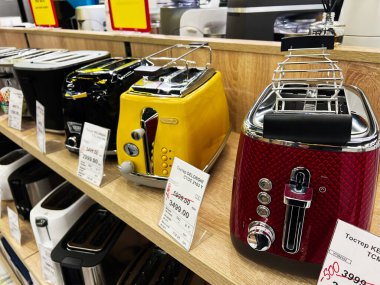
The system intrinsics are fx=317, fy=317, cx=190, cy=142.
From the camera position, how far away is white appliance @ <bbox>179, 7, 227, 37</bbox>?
3.96 feet

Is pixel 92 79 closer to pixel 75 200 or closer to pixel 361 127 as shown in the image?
pixel 75 200

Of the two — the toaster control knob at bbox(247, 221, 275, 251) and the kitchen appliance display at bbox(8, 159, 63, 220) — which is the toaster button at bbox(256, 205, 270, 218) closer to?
the toaster control knob at bbox(247, 221, 275, 251)

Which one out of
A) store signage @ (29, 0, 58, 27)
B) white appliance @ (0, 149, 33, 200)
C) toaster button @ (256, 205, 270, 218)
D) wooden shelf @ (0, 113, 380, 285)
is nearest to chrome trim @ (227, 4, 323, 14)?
wooden shelf @ (0, 113, 380, 285)

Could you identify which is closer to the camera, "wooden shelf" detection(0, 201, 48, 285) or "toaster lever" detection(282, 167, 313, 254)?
"toaster lever" detection(282, 167, 313, 254)

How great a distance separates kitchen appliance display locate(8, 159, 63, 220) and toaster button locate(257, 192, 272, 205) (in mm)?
1058

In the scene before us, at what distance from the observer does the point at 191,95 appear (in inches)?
24.2

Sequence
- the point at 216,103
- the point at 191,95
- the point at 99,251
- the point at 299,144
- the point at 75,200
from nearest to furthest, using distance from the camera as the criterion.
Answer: the point at 299,144, the point at 191,95, the point at 216,103, the point at 99,251, the point at 75,200

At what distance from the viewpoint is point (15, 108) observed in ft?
3.56

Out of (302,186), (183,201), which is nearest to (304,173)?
(302,186)

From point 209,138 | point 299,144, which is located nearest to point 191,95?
point 209,138

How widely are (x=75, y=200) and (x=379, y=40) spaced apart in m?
1.00

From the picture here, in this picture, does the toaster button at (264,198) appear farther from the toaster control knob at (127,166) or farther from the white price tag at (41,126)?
the white price tag at (41,126)

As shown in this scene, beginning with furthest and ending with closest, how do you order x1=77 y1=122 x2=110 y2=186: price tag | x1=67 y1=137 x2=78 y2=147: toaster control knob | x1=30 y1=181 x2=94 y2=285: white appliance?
1. x1=30 y1=181 x2=94 y2=285: white appliance
2. x1=67 y1=137 x2=78 y2=147: toaster control knob
3. x1=77 y1=122 x2=110 y2=186: price tag

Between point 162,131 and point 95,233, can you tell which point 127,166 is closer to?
point 162,131
